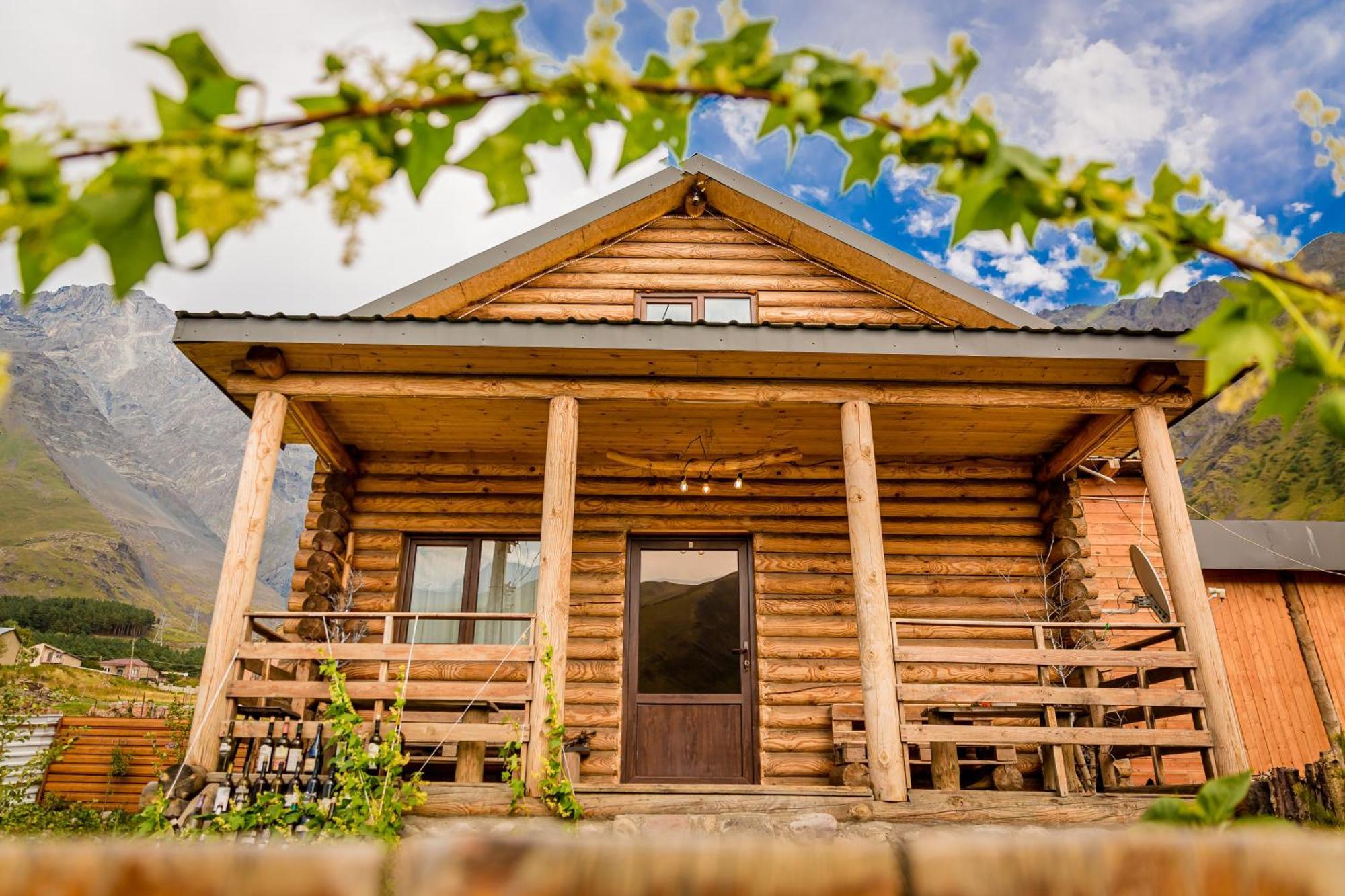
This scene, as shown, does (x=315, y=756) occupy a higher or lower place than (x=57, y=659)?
lower

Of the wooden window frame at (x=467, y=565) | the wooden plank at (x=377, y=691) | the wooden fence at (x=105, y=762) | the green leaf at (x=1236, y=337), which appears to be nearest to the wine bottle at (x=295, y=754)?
the wooden plank at (x=377, y=691)

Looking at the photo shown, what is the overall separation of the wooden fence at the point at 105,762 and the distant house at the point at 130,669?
3321cm

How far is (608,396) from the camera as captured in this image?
6914mm

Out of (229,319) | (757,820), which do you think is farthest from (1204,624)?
(229,319)

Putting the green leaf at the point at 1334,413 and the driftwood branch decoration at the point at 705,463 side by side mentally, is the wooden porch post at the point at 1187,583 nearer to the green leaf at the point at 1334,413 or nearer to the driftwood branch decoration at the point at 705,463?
the driftwood branch decoration at the point at 705,463

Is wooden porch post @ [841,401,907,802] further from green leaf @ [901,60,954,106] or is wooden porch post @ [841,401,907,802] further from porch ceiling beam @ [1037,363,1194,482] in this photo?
green leaf @ [901,60,954,106]

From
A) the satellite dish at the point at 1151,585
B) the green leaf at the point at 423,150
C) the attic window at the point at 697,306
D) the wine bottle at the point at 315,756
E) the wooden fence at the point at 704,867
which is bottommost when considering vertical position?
the wooden fence at the point at 704,867

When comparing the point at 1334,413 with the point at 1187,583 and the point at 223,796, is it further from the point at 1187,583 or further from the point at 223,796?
the point at 1187,583

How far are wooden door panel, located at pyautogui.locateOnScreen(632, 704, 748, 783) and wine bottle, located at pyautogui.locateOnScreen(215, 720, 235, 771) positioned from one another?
3.62 m

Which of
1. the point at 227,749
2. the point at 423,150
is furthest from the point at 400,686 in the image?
the point at 423,150

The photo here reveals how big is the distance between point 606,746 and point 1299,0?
128 meters

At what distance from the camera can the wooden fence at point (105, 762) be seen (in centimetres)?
999

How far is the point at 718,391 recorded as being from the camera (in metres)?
6.98

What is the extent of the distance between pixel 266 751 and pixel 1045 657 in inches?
212
